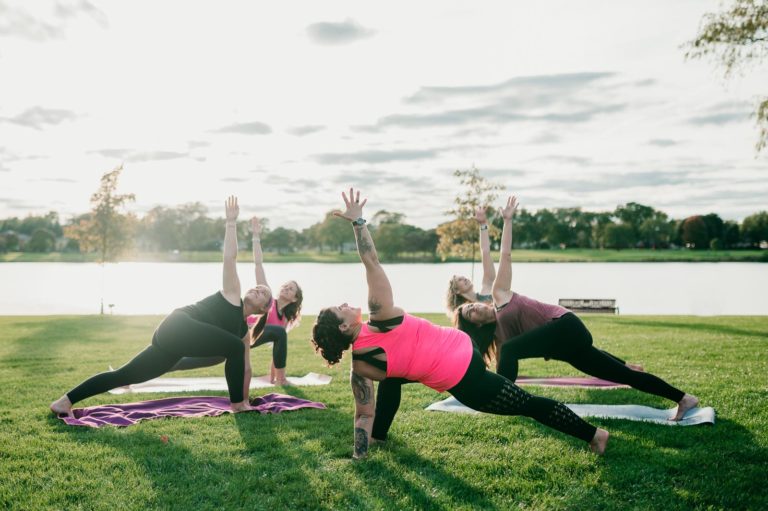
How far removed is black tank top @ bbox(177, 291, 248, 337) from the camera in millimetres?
6164

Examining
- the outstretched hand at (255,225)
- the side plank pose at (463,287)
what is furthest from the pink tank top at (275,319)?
the side plank pose at (463,287)

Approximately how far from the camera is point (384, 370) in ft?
14.8

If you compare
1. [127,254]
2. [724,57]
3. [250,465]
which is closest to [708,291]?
[724,57]

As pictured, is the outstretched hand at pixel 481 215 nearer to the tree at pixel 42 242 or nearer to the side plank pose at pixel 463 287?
the side plank pose at pixel 463 287

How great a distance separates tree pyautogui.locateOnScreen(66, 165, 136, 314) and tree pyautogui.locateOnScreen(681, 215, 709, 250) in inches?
3963

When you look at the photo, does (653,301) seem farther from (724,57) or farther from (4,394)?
(4,394)

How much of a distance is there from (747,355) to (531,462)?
7.02m

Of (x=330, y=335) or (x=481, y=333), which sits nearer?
(x=330, y=335)

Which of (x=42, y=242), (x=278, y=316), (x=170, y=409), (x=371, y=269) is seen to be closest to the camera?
(x=371, y=269)

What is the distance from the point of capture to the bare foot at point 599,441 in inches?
184

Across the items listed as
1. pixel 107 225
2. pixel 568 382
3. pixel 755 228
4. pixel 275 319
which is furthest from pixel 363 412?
pixel 755 228

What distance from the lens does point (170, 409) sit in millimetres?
6434

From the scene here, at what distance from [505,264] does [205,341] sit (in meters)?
3.13

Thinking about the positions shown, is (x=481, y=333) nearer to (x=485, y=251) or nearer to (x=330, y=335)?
(x=485, y=251)
